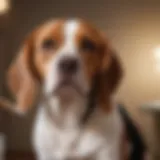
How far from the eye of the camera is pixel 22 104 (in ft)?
2.29

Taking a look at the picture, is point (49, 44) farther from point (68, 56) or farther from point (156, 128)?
point (156, 128)

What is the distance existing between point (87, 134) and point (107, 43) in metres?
0.15

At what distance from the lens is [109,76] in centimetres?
67

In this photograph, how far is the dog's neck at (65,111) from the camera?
2.24 feet

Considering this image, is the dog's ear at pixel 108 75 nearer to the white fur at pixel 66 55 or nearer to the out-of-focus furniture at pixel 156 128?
the white fur at pixel 66 55

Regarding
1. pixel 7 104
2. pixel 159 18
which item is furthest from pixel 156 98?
pixel 7 104

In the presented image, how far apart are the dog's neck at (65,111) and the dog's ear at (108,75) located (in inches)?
1.3

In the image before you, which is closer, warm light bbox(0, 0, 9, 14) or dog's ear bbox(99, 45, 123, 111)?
dog's ear bbox(99, 45, 123, 111)

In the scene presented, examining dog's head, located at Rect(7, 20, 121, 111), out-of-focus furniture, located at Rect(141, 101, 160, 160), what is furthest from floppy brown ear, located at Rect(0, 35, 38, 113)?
out-of-focus furniture, located at Rect(141, 101, 160, 160)

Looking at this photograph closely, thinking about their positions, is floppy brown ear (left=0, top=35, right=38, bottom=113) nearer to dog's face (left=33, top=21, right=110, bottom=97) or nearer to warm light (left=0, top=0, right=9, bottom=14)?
dog's face (left=33, top=21, right=110, bottom=97)

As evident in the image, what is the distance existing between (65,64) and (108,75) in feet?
0.25

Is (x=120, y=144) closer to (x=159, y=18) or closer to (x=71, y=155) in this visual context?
(x=71, y=155)

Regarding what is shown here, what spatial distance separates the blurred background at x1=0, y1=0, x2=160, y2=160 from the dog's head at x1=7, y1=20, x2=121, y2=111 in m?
0.14

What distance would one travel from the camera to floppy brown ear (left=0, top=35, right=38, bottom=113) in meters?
0.68
